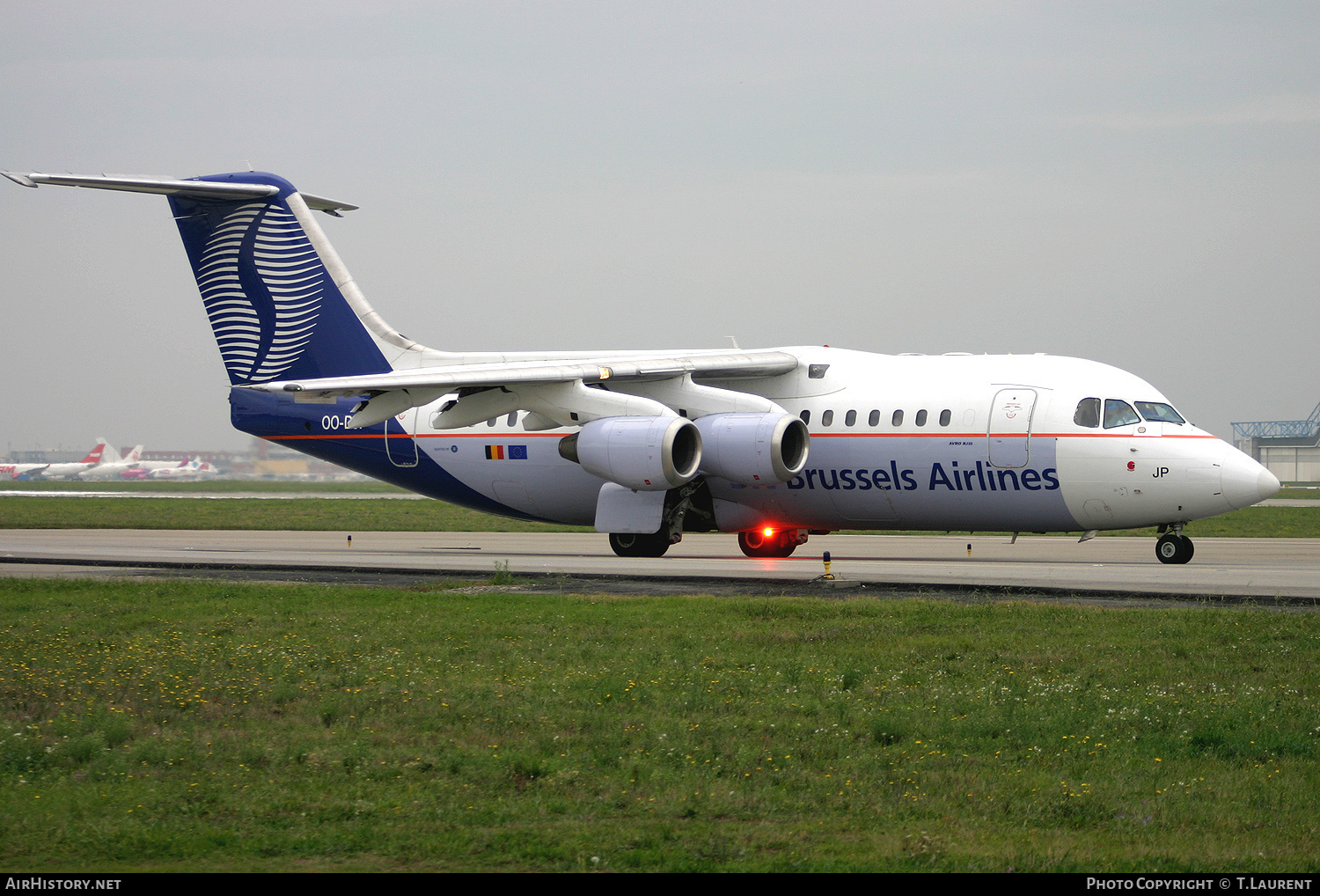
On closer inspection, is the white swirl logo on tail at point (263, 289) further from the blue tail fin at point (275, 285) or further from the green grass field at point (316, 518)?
the green grass field at point (316, 518)

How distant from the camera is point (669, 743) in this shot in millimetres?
9258

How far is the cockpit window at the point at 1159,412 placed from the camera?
22266 millimetres

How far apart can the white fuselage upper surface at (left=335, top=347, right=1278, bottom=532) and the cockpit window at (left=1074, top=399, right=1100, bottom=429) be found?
0.10 m

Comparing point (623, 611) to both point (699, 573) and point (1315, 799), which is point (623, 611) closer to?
point (699, 573)

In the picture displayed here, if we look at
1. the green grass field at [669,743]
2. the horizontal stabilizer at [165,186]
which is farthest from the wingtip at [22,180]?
the green grass field at [669,743]

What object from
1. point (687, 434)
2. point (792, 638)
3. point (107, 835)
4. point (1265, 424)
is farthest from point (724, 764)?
point (1265, 424)

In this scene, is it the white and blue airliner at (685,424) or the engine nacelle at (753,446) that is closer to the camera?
the white and blue airliner at (685,424)

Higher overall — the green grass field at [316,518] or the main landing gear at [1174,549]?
the main landing gear at [1174,549]

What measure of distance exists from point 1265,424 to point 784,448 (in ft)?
391

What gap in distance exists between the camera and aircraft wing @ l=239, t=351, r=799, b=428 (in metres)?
23.2

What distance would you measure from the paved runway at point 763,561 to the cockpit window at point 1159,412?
2.57 metres

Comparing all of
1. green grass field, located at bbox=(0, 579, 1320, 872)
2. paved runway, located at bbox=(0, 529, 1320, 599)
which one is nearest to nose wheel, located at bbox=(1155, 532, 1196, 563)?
paved runway, located at bbox=(0, 529, 1320, 599)

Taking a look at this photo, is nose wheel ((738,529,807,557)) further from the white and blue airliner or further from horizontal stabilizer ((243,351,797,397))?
horizontal stabilizer ((243,351,797,397))

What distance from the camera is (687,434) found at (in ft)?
76.8
